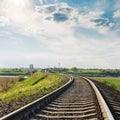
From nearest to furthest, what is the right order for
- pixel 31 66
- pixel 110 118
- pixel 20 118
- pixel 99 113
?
pixel 110 118 → pixel 20 118 → pixel 99 113 → pixel 31 66

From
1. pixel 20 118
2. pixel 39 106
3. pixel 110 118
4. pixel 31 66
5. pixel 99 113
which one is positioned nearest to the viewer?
pixel 110 118

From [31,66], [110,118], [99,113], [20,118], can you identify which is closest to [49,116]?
[20,118]

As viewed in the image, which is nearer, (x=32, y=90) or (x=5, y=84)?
(x=32, y=90)

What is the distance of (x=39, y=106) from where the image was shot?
36.2 ft

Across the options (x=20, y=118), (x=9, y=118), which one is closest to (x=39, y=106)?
(x=20, y=118)

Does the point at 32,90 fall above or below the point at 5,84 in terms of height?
above

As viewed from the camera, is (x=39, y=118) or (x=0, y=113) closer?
(x=39, y=118)

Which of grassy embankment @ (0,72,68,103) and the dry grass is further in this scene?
the dry grass

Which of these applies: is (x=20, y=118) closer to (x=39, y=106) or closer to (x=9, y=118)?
(x=9, y=118)

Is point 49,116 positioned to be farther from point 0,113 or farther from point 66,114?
point 0,113

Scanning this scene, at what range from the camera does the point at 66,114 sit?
9.36 m

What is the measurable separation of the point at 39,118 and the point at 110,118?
2387 mm

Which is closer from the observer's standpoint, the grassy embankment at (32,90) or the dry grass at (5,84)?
the grassy embankment at (32,90)

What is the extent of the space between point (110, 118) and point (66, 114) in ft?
7.41
